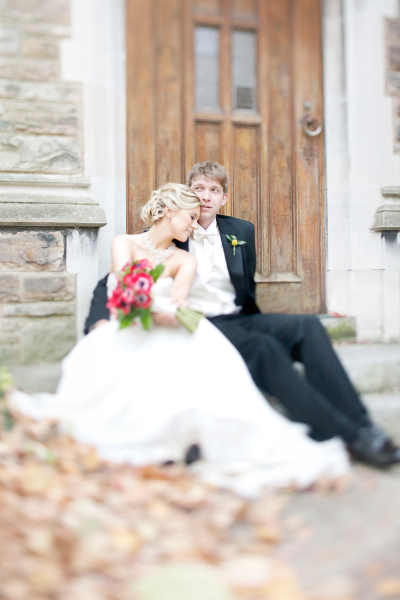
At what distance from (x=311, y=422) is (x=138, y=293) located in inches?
39.6

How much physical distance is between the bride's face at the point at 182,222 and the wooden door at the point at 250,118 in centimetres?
75

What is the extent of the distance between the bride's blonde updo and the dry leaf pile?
4.66 ft

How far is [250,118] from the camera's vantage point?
3621mm

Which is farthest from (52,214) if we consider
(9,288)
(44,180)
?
(9,288)

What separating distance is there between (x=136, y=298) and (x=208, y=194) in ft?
3.34

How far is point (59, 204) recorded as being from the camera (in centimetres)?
304

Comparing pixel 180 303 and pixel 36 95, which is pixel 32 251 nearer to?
pixel 36 95

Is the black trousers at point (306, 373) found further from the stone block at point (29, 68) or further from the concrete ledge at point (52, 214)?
the stone block at point (29, 68)

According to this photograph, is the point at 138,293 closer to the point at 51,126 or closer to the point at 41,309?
the point at 41,309

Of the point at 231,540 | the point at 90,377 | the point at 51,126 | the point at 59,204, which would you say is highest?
the point at 51,126

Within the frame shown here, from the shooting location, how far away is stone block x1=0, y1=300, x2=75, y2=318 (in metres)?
2.96

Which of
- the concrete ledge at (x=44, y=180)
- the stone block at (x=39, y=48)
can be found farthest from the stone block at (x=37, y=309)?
the stone block at (x=39, y=48)

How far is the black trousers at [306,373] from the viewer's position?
2.13 meters

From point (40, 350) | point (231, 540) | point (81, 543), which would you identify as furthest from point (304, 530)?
point (40, 350)
